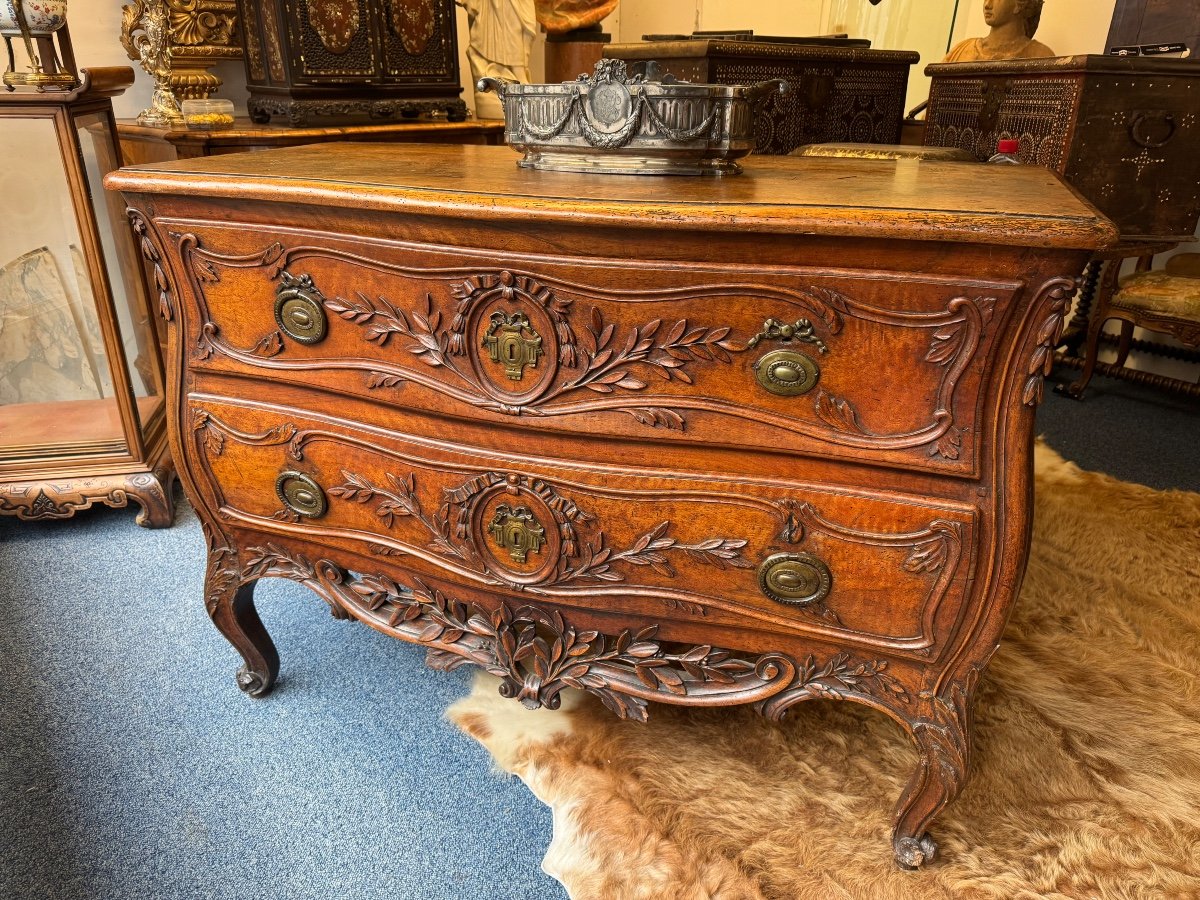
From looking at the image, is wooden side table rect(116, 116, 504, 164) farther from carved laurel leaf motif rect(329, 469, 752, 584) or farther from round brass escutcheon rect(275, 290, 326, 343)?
carved laurel leaf motif rect(329, 469, 752, 584)

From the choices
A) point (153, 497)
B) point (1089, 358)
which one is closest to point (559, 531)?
point (153, 497)

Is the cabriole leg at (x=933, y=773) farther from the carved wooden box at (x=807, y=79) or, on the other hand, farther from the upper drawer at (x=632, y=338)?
the carved wooden box at (x=807, y=79)

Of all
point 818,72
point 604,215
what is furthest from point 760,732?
point 818,72

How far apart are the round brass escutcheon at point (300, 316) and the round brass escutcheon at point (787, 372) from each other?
25.2 inches

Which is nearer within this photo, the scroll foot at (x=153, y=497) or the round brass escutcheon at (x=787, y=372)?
the round brass escutcheon at (x=787, y=372)

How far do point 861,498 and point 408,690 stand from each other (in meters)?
1.11

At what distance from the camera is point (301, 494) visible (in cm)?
136

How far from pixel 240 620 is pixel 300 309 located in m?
0.71

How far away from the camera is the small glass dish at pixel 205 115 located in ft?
7.86

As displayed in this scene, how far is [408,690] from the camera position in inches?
69.0

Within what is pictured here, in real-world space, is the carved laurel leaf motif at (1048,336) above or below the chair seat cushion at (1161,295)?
above

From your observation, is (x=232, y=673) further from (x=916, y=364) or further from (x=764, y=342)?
(x=916, y=364)

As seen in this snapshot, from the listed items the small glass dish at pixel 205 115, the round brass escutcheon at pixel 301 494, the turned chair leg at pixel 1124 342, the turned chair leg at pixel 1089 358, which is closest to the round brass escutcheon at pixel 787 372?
the round brass escutcheon at pixel 301 494

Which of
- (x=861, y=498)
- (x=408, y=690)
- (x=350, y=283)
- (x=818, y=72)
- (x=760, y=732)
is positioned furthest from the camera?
(x=818, y=72)
